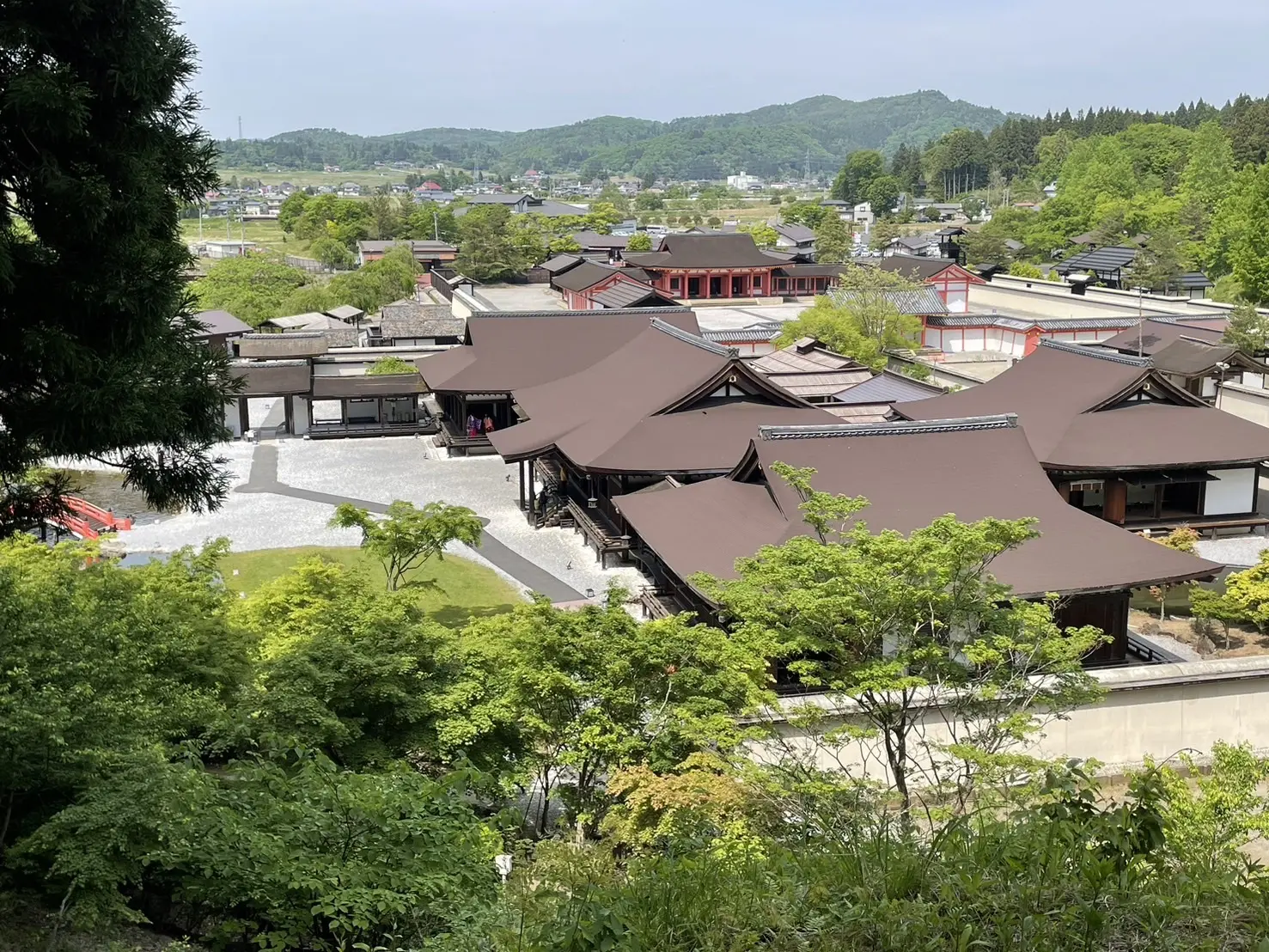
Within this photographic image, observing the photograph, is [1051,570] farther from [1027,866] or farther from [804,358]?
[804,358]

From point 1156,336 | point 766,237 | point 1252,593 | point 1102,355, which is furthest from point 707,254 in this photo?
point 1252,593

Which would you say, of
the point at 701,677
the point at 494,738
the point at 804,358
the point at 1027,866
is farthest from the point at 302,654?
the point at 804,358

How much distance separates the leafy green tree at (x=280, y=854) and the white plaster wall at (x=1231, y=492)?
22.4 metres

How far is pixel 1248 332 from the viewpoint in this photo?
3934cm

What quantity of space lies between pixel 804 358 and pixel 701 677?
908 inches

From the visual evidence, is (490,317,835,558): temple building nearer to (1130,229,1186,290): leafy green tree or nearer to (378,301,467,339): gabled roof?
(378,301,467,339): gabled roof

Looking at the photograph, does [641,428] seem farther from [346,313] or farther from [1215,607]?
[346,313]

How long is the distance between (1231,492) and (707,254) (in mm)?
47121

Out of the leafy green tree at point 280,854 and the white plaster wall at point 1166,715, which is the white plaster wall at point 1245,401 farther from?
the leafy green tree at point 280,854

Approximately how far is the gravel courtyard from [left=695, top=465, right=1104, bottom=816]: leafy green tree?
7983 millimetres

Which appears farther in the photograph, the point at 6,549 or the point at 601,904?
the point at 6,549

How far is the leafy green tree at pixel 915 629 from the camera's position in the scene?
11.4 meters

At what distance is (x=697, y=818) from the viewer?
9.77 meters

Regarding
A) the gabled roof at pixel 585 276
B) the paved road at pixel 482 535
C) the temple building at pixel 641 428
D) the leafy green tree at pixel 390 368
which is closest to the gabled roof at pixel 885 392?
the temple building at pixel 641 428
